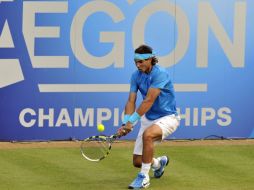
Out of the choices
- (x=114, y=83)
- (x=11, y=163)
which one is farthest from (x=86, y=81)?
(x=11, y=163)

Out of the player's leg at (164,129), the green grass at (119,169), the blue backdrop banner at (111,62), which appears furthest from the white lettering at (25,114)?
the player's leg at (164,129)

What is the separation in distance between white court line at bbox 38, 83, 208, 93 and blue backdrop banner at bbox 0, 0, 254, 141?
18 mm

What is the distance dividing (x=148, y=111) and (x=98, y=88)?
3.99 meters

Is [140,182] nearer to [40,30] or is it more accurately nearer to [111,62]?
[111,62]

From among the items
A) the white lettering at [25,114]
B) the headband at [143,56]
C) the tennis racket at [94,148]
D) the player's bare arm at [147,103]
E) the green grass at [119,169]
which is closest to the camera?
the player's bare arm at [147,103]

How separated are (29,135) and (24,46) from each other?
1.60m

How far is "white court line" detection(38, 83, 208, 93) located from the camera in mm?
16422

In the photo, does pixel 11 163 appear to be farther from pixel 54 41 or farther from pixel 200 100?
pixel 200 100

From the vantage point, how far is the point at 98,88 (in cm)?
1669

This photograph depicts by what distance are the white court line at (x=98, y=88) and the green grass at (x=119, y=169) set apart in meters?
1.19

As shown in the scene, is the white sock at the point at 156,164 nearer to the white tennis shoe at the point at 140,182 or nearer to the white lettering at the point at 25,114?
the white tennis shoe at the point at 140,182

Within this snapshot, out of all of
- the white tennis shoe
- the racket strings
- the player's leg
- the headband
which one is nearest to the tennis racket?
the racket strings

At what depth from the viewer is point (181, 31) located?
17.1 metres

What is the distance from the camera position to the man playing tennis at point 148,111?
1234 centimetres
